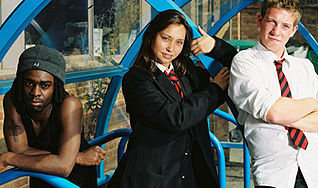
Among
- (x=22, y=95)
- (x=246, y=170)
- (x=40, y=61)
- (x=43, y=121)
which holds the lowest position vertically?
(x=246, y=170)

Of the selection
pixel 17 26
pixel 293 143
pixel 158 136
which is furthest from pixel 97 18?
pixel 293 143

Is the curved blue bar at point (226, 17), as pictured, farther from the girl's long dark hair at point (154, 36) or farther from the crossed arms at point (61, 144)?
the crossed arms at point (61, 144)

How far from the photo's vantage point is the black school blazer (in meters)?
2.25

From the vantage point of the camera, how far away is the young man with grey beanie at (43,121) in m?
2.31

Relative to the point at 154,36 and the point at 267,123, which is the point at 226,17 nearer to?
the point at 154,36

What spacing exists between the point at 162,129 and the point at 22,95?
702mm

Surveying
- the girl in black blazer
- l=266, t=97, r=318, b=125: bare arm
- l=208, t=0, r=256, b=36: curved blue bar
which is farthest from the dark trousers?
l=208, t=0, r=256, b=36: curved blue bar

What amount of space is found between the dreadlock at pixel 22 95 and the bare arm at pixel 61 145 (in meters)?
0.03

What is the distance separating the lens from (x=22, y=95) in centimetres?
238

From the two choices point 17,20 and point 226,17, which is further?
point 226,17

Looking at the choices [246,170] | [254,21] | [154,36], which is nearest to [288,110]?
[154,36]

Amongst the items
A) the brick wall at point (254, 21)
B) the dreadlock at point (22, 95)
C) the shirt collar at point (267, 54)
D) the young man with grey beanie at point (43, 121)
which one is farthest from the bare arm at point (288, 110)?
the brick wall at point (254, 21)

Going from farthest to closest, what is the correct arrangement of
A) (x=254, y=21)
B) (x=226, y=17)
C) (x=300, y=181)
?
(x=254, y=21)
(x=226, y=17)
(x=300, y=181)

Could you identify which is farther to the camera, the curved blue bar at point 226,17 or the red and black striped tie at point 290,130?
the curved blue bar at point 226,17
